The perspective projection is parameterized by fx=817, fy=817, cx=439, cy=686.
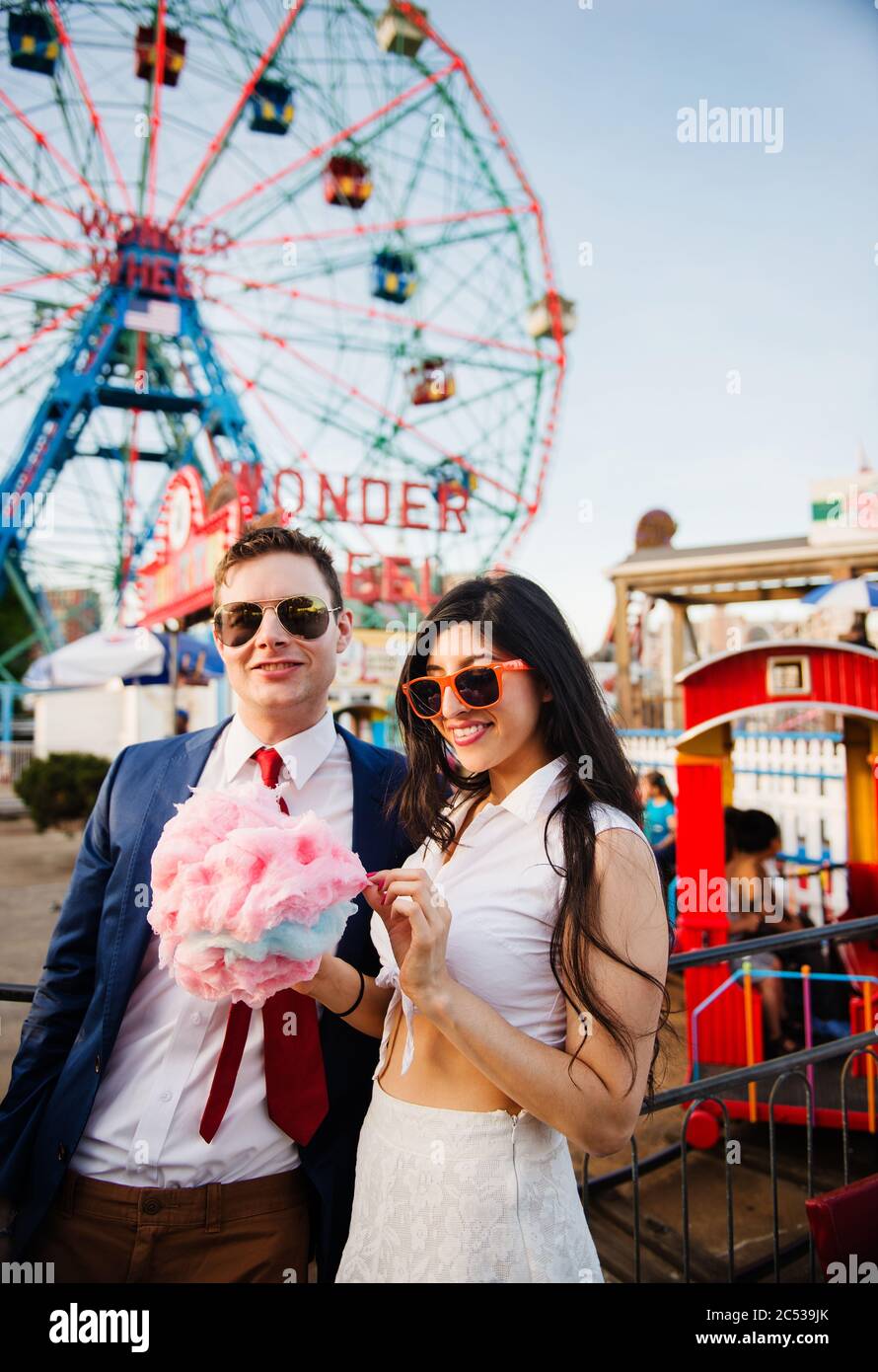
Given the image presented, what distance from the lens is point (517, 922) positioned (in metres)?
1.36

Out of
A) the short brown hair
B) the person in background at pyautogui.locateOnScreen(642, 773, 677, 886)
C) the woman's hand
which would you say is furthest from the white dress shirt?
the person in background at pyautogui.locateOnScreen(642, 773, 677, 886)

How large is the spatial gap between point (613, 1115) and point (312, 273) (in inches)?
781

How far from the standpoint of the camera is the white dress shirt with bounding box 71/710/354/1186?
62.6 inches

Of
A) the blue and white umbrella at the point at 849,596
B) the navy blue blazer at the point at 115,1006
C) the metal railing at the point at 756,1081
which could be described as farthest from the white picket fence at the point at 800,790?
the navy blue blazer at the point at 115,1006

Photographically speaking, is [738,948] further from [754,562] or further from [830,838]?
[754,562]

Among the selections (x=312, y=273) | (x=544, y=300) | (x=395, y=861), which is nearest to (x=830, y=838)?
(x=395, y=861)

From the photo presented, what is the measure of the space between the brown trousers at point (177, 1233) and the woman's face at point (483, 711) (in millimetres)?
961

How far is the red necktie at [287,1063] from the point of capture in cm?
159

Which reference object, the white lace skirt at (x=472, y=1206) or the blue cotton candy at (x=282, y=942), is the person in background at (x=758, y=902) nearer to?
the white lace skirt at (x=472, y=1206)

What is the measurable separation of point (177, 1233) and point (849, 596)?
27.1ft

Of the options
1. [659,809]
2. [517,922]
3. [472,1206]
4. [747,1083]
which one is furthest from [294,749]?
[659,809]

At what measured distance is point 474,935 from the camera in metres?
1.37

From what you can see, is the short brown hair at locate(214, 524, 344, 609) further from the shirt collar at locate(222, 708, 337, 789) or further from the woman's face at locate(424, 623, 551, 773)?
the woman's face at locate(424, 623, 551, 773)

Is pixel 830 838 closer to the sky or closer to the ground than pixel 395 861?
closer to the ground
